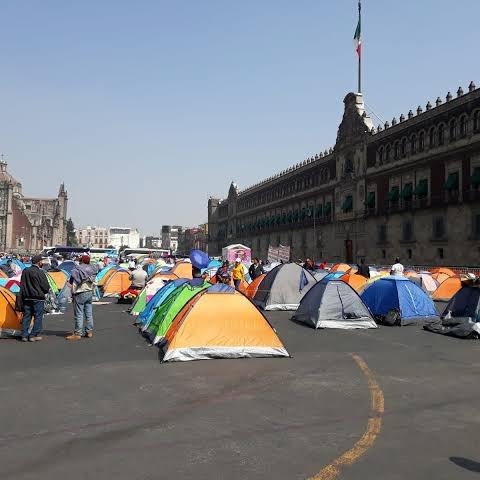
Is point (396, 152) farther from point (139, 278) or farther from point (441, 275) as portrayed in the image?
point (139, 278)

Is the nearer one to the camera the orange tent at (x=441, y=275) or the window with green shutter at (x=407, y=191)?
the orange tent at (x=441, y=275)

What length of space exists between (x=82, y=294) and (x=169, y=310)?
2.04 metres

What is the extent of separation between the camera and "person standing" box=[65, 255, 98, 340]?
11.7m

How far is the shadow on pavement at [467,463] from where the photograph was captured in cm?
473

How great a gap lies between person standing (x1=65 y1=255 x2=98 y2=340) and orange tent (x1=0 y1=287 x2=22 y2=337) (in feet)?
4.09

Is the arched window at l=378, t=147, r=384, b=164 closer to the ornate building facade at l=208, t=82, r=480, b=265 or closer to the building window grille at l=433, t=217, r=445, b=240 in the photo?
the ornate building facade at l=208, t=82, r=480, b=265

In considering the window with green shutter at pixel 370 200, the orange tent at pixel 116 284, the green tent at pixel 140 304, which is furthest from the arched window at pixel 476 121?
the green tent at pixel 140 304

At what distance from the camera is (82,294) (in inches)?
467

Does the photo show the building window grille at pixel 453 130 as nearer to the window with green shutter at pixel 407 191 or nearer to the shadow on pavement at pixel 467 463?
the window with green shutter at pixel 407 191

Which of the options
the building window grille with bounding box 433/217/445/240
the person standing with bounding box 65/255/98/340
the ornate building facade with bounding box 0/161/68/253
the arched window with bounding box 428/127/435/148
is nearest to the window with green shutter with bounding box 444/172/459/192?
the building window grille with bounding box 433/217/445/240

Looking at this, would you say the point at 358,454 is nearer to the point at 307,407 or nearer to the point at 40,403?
Result: the point at 307,407

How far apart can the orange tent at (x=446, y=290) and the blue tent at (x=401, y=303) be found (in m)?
7.60

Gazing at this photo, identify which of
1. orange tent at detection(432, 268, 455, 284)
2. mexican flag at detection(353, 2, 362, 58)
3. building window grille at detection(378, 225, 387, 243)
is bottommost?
orange tent at detection(432, 268, 455, 284)

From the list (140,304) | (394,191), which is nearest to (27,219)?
(394,191)
